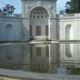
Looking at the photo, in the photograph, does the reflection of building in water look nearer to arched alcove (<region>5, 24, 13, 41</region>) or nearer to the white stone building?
the white stone building

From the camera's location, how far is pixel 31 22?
148 feet

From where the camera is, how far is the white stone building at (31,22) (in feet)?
139

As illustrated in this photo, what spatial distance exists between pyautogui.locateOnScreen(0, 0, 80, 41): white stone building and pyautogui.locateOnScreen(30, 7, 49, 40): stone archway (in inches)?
11.9

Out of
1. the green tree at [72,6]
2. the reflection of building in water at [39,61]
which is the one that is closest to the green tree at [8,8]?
the green tree at [72,6]

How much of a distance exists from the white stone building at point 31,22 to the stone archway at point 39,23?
303mm

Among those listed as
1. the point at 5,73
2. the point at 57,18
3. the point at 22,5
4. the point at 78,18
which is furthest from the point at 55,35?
the point at 5,73

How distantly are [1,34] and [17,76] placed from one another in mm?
35749

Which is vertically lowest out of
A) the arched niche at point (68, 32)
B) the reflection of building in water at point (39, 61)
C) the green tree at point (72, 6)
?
the reflection of building in water at point (39, 61)

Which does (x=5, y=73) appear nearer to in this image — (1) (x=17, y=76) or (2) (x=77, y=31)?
(1) (x=17, y=76)

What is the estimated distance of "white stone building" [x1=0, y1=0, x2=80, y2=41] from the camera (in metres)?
42.3

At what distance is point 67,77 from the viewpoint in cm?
636

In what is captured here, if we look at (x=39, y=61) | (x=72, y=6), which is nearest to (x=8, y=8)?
(x=72, y=6)

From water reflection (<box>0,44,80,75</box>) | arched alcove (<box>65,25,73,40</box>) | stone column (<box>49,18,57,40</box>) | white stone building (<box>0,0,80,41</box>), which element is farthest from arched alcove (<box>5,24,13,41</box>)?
water reflection (<box>0,44,80,75</box>)

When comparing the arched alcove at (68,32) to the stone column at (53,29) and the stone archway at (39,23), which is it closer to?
the stone column at (53,29)
